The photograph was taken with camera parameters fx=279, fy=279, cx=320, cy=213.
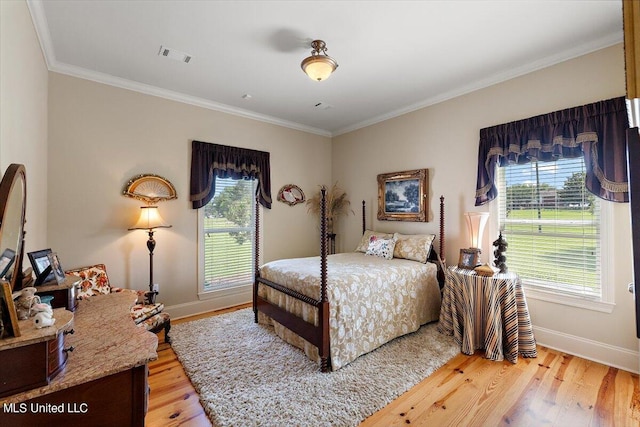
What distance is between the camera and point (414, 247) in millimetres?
3514

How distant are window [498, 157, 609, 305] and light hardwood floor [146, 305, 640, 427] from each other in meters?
0.71

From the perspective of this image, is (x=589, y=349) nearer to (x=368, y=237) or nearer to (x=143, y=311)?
(x=368, y=237)

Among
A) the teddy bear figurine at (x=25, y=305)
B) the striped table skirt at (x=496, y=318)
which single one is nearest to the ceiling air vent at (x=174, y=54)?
the teddy bear figurine at (x=25, y=305)

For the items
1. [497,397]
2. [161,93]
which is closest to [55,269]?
[161,93]

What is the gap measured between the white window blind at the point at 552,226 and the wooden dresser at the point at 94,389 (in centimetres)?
339

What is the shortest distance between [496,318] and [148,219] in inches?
146

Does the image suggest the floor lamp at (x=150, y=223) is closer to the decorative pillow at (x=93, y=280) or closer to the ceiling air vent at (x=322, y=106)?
the decorative pillow at (x=93, y=280)

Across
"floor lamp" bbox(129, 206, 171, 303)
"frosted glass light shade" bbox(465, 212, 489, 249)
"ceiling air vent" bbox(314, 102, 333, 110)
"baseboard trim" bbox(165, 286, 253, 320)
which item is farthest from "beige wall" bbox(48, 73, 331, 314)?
"frosted glass light shade" bbox(465, 212, 489, 249)

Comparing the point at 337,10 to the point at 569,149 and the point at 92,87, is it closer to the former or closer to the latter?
the point at 569,149

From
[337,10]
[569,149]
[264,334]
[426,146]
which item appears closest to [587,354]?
[569,149]

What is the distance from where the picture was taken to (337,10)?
2.09 m

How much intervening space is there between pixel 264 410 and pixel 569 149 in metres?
3.41

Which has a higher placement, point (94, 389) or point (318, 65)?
point (318, 65)

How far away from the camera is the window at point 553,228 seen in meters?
2.55
